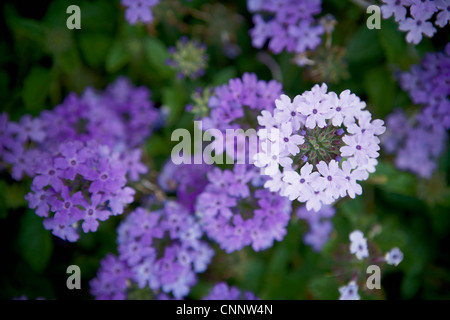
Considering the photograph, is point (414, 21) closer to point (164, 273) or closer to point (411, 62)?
point (411, 62)

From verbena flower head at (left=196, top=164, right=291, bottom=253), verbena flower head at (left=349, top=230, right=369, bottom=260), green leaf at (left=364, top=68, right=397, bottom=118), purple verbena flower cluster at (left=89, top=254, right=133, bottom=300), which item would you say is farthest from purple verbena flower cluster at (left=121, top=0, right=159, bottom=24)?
verbena flower head at (left=349, top=230, right=369, bottom=260)

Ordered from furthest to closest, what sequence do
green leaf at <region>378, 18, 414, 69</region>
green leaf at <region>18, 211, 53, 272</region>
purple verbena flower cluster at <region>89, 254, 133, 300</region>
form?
A: green leaf at <region>378, 18, 414, 69</region> → green leaf at <region>18, 211, 53, 272</region> → purple verbena flower cluster at <region>89, 254, 133, 300</region>

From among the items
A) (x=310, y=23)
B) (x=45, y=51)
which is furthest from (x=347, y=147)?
(x=45, y=51)

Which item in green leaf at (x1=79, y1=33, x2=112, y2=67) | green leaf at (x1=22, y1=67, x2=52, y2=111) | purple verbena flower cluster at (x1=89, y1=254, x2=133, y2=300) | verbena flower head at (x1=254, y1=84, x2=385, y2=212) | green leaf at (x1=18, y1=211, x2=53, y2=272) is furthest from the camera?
green leaf at (x1=79, y1=33, x2=112, y2=67)

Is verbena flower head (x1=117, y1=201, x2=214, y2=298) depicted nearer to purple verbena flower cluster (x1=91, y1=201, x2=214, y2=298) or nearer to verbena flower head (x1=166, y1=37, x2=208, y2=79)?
purple verbena flower cluster (x1=91, y1=201, x2=214, y2=298)

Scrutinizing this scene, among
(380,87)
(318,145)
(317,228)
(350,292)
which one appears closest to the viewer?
(318,145)

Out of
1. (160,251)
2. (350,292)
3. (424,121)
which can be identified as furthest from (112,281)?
(424,121)

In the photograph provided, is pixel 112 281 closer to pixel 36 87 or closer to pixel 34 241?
pixel 34 241
